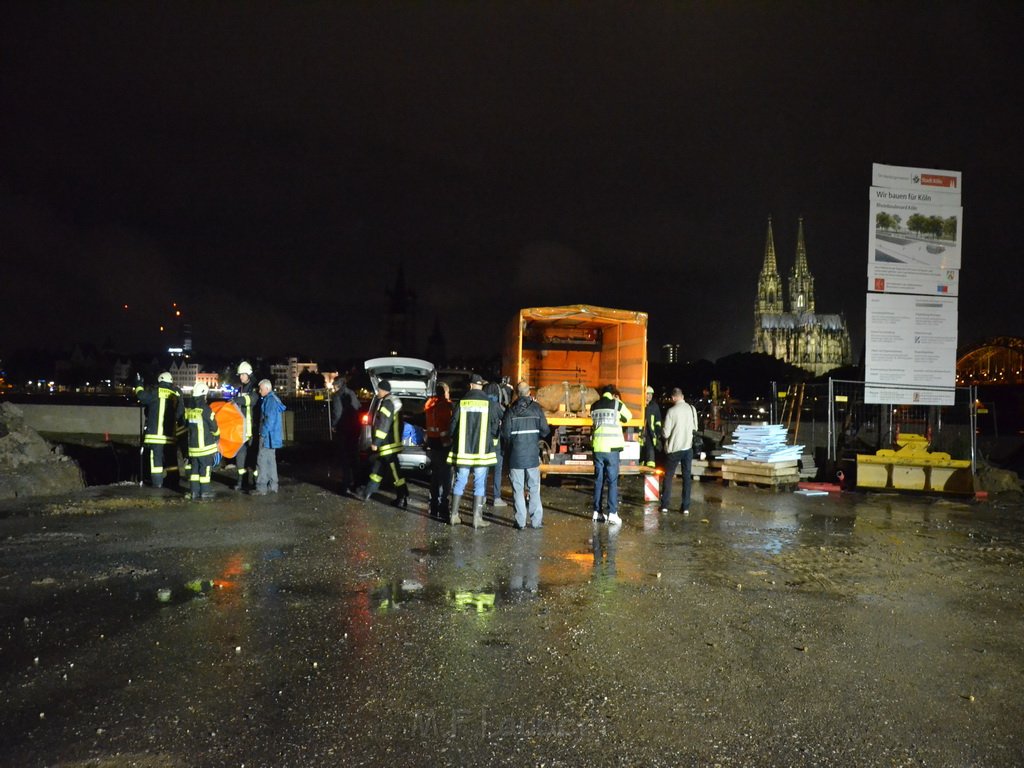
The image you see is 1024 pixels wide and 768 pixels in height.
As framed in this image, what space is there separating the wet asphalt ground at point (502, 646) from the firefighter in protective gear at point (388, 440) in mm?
1613

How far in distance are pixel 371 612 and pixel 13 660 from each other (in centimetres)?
230

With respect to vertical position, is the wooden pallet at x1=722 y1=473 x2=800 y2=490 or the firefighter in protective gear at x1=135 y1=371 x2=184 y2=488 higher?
the firefighter in protective gear at x1=135 y1=371 x2=184 y2=488

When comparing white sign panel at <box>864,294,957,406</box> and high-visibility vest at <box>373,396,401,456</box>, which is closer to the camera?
high-visibility vest at <box>373,396,401,456</box>

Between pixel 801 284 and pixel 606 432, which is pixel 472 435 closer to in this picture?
pixel 606 432

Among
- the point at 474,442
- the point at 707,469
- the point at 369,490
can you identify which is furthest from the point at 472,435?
the point at 707,469

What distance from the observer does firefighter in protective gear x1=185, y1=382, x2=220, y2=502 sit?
10688 mm

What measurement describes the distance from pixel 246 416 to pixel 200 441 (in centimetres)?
93

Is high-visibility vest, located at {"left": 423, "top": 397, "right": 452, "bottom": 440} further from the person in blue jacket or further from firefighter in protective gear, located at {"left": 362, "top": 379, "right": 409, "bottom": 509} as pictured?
the person in blue jacket

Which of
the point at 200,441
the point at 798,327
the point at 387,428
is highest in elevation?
the point at 798,327

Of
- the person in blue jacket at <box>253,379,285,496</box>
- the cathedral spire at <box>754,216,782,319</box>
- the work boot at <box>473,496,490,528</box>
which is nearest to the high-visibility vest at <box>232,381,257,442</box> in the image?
the person in blue jacket at <box>253,379,285,496</box>

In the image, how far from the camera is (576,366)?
16234mm

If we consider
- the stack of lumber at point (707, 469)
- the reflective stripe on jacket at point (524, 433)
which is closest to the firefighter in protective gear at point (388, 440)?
the reflective stripe on jacket at point (524, 433)

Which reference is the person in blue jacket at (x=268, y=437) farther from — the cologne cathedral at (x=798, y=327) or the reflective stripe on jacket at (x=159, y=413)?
the cologne cathedral at (x=798, y=327)

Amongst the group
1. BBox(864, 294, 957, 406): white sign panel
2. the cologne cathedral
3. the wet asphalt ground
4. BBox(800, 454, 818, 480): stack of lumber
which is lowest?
the wet asphalt ground
